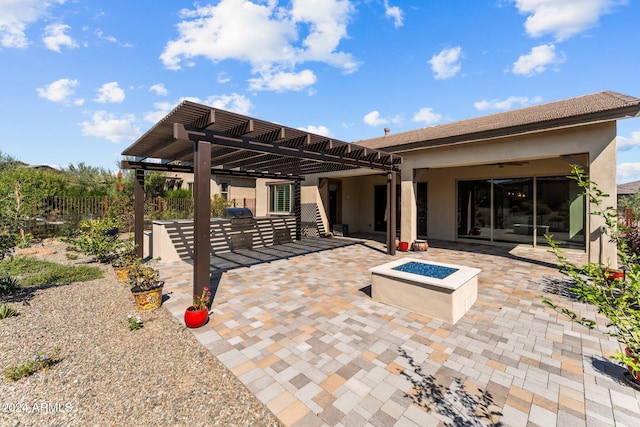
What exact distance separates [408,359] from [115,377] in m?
3.49

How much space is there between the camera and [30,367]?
3.05 metres

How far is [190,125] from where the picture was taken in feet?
15.9

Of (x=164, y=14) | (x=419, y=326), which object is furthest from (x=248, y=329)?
(x=164, y=14)

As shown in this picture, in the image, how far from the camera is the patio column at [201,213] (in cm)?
451

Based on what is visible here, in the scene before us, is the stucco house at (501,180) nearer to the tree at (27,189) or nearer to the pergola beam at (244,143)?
the pergola beam at (244,143)

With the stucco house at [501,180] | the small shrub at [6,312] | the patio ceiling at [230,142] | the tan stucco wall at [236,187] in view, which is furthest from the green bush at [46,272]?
the tan stucco wall at [236,187]

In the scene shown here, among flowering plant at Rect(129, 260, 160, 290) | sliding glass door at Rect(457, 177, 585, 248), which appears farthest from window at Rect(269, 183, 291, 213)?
flowering plant at Rect(129, 260, 160, 290)

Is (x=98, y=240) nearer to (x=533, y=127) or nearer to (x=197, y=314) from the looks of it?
(x=197, y=314)

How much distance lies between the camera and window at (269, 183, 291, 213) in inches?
635

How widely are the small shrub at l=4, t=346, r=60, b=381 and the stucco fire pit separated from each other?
4870 mm

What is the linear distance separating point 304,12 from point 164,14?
4.20m

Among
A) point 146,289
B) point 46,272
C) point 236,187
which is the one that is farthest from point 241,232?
point 236,187

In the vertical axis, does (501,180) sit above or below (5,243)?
above

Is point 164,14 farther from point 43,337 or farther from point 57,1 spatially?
point 43,337
